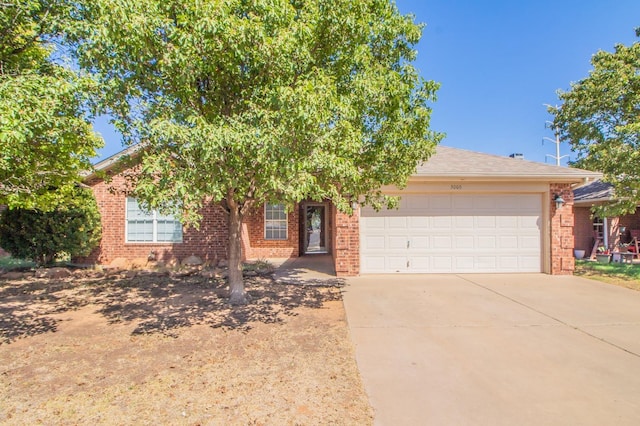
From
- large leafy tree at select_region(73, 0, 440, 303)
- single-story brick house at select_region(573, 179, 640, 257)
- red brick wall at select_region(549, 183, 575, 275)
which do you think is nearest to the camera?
large leafy tree at select_region(73, 0, 440, 303)

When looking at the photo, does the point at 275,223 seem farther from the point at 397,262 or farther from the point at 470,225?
the point at 470,225

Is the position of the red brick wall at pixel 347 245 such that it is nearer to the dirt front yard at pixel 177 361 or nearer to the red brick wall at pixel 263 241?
the dirt front yard at pixel 177 361

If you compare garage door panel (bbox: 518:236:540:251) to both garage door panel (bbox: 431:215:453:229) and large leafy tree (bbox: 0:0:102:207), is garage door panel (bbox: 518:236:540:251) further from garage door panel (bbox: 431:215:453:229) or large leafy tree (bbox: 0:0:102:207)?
large leafy tree (bbox: 0:0:102:207)

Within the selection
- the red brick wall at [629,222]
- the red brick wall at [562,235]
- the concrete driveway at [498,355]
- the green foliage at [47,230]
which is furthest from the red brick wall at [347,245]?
the red brick wall at [629,222]

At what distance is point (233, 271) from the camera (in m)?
6.68

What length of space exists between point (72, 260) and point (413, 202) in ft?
39.6

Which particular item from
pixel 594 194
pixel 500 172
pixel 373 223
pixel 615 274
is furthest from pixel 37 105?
pixel 594 194

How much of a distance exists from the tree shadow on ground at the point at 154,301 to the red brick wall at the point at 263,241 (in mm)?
3865

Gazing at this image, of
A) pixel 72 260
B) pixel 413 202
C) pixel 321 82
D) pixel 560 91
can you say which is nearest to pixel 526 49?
pixel 560 91

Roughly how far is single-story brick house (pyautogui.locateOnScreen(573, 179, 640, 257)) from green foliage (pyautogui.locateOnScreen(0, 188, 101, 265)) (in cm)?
1938

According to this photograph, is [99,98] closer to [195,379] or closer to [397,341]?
[195,379]

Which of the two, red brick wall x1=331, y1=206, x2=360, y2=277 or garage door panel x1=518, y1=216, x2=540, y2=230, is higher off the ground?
garage door panel x1=518, y1=216, x2=540, y2=230

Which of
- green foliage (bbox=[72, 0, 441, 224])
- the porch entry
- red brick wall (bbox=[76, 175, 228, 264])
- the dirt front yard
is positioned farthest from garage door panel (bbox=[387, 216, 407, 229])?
the porch entry

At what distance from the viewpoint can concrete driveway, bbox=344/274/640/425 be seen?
3092 millimetres
